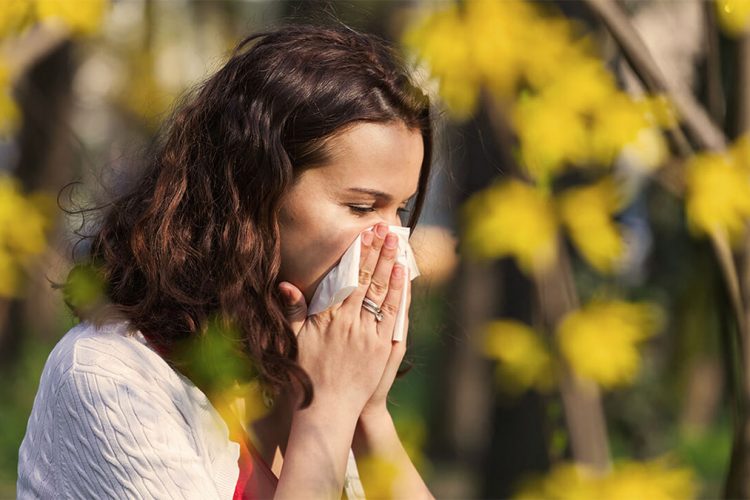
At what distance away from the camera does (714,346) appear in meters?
8.89

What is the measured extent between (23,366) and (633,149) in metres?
6.96

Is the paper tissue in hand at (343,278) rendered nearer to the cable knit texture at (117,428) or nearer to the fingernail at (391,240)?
the fingernail at (391,240)

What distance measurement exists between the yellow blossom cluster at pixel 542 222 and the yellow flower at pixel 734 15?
1.24 feet

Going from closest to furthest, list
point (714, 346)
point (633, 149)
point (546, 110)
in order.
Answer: point (546, 110) → point (633, 149) → point (714, 346)

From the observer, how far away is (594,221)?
6.50 feet

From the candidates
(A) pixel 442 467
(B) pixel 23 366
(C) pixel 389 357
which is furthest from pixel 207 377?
(B) pixel 23 366

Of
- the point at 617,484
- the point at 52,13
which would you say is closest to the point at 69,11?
the point at 52,13

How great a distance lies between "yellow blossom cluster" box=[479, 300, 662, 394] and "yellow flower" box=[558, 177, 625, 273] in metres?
0.10

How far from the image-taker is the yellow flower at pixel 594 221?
195 centimetres

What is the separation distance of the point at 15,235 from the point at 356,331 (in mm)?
1446

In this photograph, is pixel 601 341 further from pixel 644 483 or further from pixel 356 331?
pixel 356 331

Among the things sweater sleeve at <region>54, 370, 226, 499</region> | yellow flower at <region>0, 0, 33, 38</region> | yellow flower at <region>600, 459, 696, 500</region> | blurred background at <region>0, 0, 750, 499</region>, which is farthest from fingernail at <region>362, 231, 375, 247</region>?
yellow flower at <region>0, 0, 33, 38</region>

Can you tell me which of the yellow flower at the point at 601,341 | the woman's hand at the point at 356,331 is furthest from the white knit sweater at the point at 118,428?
the yellow flower at the point at 601,341

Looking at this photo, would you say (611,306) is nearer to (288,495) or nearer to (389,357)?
(389,357)
